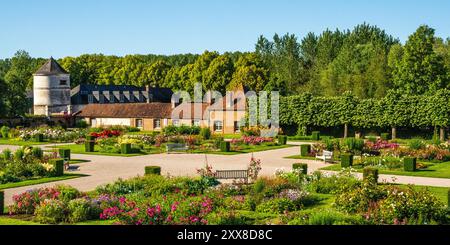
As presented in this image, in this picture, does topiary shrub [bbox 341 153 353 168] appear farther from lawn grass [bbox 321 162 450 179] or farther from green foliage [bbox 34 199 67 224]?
green foliage [bbox 34 199 67 224]

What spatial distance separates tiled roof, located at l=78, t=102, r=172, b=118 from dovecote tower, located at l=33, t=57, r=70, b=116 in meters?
6.94

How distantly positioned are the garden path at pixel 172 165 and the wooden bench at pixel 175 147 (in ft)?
5.16

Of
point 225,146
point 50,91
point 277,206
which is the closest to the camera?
point 277,206

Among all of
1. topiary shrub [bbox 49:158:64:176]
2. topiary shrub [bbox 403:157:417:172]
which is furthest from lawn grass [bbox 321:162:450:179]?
topiary shrub [bbox 49:158:64:176]

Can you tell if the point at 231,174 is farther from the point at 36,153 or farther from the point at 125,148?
the point at 125,148

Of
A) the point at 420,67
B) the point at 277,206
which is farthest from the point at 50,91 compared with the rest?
the point at 277,206

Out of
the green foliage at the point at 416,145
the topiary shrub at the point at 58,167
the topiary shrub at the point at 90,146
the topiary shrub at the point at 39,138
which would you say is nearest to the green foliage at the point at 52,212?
the topiary shrub at the point at 58,167

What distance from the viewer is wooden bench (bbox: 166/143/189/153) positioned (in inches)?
1506

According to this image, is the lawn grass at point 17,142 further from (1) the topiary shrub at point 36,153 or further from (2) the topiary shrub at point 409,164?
(2) the topiary shrub at point 409,164

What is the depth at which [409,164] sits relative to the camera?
27.7 meters

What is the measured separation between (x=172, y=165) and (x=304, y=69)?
224 feet
